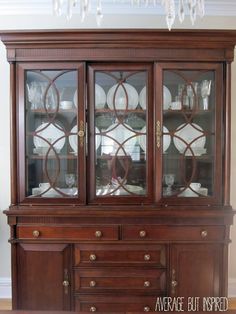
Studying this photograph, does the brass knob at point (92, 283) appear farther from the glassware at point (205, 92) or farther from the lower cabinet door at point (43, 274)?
the glassware at point (205, 92)

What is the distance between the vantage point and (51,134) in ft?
7.01

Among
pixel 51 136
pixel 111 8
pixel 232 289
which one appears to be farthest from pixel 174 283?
pixel 111 8

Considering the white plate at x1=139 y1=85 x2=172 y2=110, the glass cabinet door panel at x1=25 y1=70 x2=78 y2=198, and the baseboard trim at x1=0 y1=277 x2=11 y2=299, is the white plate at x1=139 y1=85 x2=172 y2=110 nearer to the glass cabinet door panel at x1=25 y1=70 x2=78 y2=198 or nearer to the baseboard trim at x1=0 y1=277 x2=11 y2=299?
the glass cabinet door panel at x1=25 y1=70 x2=78 y2=198

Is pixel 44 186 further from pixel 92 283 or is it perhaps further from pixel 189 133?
pixel 189 133

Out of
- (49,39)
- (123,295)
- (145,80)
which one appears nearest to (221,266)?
(123,295)

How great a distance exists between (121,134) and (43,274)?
3.78 feet

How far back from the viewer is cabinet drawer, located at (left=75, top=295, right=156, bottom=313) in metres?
2.09

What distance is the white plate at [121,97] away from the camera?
2.13 m

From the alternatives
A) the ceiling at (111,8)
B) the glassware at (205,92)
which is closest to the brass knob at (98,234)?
the glassware at (205,92)

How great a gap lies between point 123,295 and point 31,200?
3.12ft

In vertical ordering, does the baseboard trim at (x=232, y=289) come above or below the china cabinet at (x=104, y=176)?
below

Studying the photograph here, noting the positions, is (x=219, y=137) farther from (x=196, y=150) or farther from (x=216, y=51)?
(x=216, y=51)

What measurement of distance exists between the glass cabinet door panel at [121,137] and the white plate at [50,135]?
10.4 inches

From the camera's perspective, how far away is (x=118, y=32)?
197 centimetres
